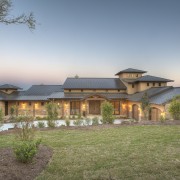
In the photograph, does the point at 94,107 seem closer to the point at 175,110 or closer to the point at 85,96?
the point at 85,96

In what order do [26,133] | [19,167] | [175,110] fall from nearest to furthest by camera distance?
[19,167] → [26,133] → [175,110]

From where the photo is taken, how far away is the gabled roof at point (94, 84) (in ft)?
109

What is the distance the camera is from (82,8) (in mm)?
21281

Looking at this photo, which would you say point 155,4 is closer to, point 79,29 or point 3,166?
point 79,29

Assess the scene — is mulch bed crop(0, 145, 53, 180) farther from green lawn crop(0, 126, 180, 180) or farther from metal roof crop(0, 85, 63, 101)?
metal roof crop(0, 85, 63, 101)

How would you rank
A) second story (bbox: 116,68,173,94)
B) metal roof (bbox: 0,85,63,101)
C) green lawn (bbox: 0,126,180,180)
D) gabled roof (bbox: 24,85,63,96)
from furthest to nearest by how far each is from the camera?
gabled roof (bbox: 24,85,63,96) < metal roof (bbox: 0,85,63,101) < second story (bbox: 116,68,173,94) < green lawn (bbox: 0,126,180,180)

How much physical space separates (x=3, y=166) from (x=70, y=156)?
8.38 feet

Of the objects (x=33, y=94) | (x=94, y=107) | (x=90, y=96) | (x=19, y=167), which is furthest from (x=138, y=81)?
(x=19, y=167)

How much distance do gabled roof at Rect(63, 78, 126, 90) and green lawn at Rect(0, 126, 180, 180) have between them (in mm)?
22577

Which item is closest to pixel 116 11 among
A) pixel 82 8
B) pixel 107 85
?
pixel 82 8

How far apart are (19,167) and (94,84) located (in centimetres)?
2846

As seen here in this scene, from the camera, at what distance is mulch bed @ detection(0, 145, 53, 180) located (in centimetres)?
586

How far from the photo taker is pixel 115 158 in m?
7.57

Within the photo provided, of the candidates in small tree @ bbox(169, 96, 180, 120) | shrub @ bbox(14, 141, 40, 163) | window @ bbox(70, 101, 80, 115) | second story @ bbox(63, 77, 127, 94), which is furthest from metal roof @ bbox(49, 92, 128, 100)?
shrub @ bbox(14, 141, 40, 163)
